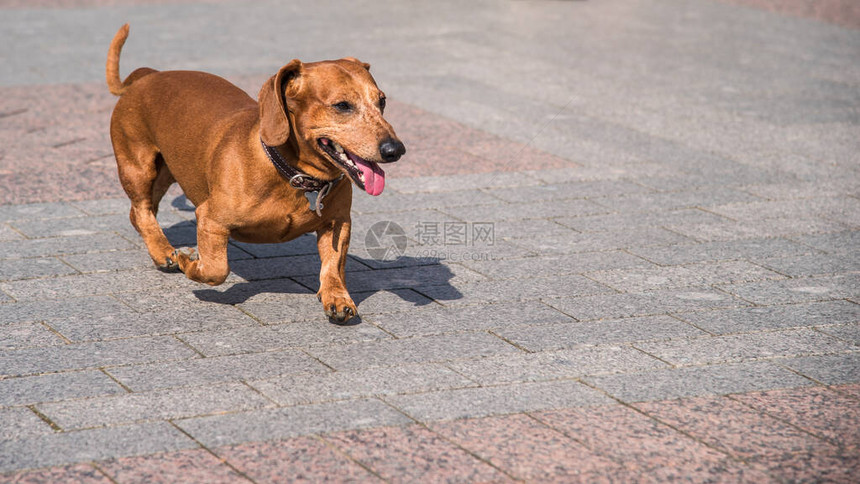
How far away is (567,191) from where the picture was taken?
25.9 feet

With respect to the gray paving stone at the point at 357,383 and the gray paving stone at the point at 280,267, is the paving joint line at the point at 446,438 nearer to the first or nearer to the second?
the gray paving stone at the point at 357,383

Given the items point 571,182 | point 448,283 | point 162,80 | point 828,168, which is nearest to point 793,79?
point 828,168

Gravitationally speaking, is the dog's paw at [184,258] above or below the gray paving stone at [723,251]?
above

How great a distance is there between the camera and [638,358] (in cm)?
494

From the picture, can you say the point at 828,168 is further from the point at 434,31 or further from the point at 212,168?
the point at 434,31

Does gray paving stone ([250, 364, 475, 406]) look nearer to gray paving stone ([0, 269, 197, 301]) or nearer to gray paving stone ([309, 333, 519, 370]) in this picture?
gray paving stone ([309, 333, 519, 370])

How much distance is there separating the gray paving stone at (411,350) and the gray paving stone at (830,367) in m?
1.39

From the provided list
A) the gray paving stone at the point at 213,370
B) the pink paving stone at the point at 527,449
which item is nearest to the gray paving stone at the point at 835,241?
the pink paving stone at the point at 527,449

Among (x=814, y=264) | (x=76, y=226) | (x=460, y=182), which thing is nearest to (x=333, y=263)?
(x=76, y=226)

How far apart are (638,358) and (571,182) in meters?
3.37

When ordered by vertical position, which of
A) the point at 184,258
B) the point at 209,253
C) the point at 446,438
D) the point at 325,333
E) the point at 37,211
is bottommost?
the point at 37,211

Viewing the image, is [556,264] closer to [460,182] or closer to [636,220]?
[636,220]

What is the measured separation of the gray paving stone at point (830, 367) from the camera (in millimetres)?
4730

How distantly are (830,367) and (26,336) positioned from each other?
4.00m
